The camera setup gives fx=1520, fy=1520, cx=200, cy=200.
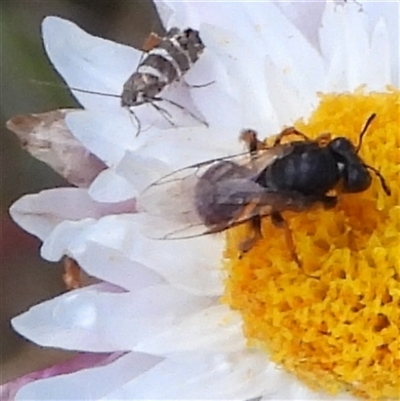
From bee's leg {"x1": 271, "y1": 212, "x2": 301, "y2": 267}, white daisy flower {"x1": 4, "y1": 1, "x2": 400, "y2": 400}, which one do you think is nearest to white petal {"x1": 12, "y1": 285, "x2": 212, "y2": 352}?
white daisy flower {"x1": 4, "y1": 1, "x2": 400, "y2": 400}

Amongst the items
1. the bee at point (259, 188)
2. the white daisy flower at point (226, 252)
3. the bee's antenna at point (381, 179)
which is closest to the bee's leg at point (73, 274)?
the white daisy flower at point (226, 252)

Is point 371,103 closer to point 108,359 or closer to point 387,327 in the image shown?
point 387,327

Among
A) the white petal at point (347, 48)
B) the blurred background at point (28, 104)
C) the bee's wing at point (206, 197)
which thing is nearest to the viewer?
the bee's wing at point (206, 197)

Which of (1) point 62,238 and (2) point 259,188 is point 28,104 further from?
(2) point 259,188

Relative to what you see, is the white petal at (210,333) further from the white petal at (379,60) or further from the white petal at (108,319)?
the white petal at (379,60)

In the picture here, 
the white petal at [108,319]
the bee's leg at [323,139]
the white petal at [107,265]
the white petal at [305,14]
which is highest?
the white petal at [305,14]

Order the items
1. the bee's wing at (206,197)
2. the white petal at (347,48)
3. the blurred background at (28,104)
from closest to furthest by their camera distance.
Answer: the bee's wing at (206,197)
the white petal at (347,48)
the blurred background at (28,104)
